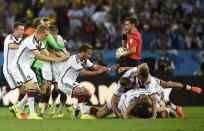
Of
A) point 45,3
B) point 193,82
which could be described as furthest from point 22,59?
point 45,3

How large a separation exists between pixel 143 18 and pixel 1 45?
5423mm

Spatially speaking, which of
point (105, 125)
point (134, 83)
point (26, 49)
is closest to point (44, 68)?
point (26, 49)

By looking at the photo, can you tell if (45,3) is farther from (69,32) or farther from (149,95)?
(149,95)

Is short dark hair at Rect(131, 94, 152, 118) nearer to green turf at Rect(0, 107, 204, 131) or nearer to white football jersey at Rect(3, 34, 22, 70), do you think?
green turf at Rect(0, 107, 204, 131)

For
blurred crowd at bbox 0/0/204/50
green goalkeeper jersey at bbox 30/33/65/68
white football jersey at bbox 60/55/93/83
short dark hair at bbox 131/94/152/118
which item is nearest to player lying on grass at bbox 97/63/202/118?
short dark hair at bbox 131/94/152/118

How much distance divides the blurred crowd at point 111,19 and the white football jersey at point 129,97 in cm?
945

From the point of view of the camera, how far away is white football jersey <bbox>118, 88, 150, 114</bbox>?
693 inches

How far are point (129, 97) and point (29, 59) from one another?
2538 mm

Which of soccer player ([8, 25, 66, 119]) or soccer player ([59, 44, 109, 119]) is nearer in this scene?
soccer player ([8, 25, 66, 119])

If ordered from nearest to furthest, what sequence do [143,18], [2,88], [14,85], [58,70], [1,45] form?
[14,85], [58,70], [2,88], [1,45], [143,18]

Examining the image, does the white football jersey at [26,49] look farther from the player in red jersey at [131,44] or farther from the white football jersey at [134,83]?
the player in red jersey at [131,44]

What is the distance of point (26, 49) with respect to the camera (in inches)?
706

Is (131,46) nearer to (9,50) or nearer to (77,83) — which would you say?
(77,83)

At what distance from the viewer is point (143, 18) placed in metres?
28.6
